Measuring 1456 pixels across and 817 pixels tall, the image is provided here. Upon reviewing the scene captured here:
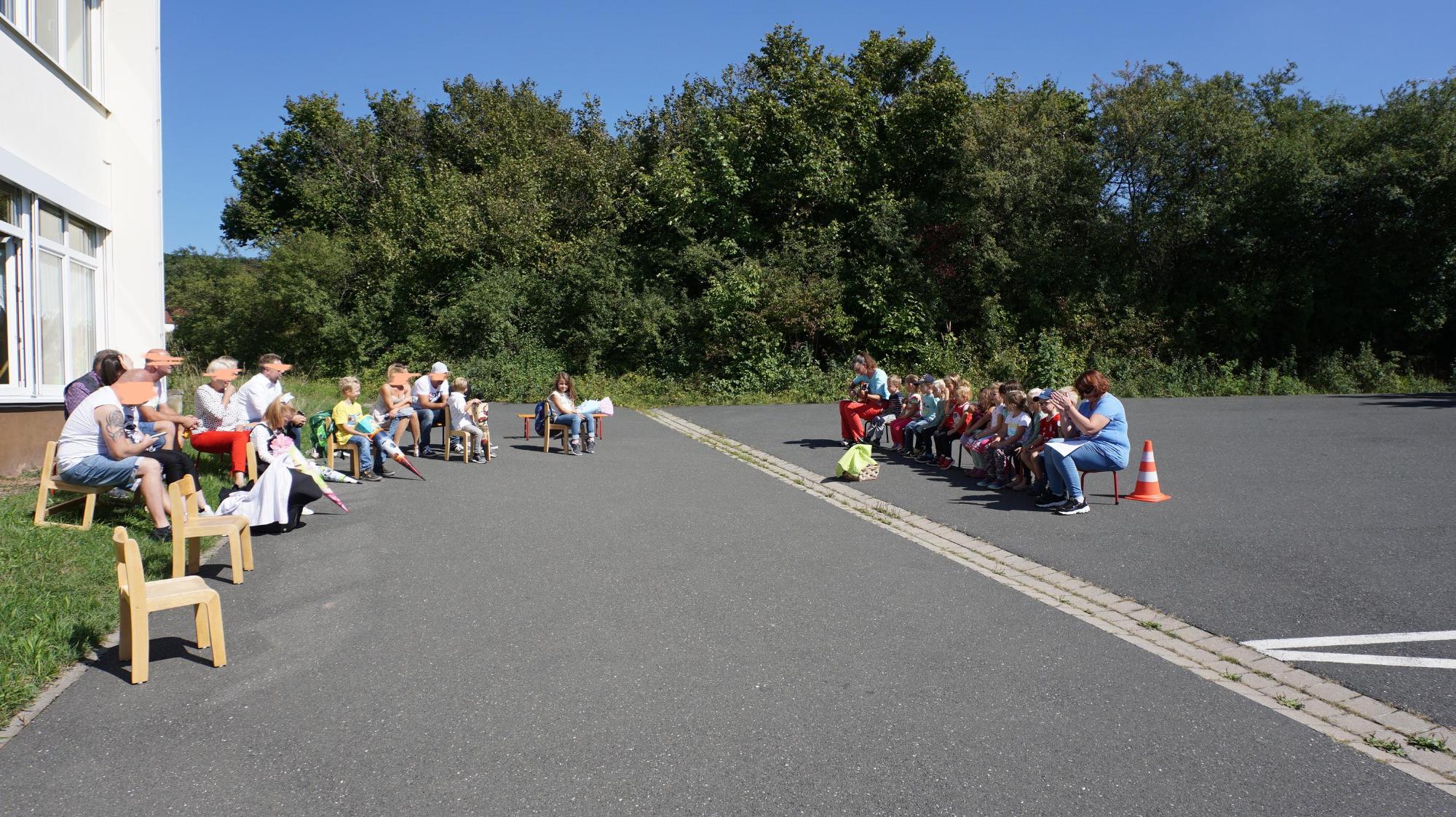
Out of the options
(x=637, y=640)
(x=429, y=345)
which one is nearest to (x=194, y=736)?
(x=637, y=640)

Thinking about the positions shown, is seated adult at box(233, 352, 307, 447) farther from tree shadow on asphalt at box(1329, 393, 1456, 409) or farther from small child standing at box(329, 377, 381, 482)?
tree shadow on asphalt at box(1329, 393, 1456, 409)

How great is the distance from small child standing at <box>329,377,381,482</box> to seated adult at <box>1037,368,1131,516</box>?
25.4ft

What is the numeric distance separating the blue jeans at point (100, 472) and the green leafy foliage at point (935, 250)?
19710 millimetres

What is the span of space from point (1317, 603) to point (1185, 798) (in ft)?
10.8

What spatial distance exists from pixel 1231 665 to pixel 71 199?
Result: 13.4 metres

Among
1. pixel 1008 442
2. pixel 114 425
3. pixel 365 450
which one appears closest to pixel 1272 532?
pixel 1008 442

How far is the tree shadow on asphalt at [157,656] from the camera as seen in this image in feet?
17.1

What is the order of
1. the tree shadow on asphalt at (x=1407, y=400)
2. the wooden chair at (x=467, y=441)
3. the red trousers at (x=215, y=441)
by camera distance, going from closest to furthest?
the red trousers at (x=215, y=441) → the wooden chair at (x=467, y=441) → the tree shadow on asphalt at (x=1407, y=400)

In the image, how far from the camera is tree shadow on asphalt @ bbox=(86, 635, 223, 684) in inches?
206

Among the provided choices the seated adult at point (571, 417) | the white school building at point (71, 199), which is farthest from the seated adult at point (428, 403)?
the white school building at point (71, 199)

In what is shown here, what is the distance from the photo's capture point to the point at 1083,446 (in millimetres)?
9812

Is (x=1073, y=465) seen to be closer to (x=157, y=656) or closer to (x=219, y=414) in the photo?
(x=157, y=656)

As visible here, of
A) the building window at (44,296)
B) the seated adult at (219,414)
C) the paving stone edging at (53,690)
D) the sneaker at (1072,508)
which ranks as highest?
the building window at (44,296)

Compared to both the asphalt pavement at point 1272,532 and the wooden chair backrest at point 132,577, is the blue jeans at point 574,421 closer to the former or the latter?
the asphalt pavement at point 1272,532
